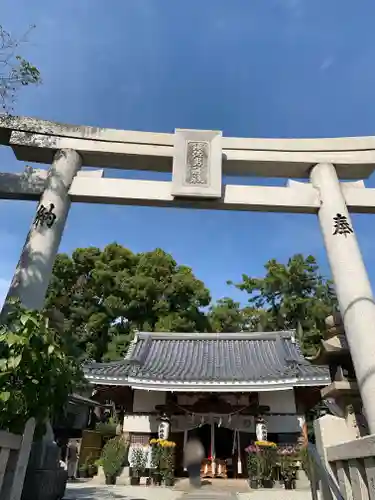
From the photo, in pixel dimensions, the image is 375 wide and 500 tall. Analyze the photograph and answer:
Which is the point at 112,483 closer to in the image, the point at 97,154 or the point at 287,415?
the point at 287,415

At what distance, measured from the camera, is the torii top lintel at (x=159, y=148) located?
232 inches

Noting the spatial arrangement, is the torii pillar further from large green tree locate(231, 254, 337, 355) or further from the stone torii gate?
large green tree locate(231, 254, 337, 355)

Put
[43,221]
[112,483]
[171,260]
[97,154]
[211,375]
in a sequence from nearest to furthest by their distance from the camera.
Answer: [43,221]
[97,154]
[112,483]
[211,375]
[171,260]

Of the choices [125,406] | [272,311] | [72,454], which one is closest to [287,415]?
[125,406]

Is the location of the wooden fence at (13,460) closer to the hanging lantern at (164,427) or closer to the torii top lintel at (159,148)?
the torii top lintel at (159,148)

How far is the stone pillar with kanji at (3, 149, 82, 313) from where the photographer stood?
15.8ft

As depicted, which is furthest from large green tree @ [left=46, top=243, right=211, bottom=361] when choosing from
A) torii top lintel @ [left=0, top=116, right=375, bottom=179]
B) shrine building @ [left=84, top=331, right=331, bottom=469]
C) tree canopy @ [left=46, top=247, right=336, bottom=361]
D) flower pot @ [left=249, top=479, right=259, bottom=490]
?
torii top lintel @ [left=0, top=116, right=375, bottom=179]

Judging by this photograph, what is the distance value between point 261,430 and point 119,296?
1351cm

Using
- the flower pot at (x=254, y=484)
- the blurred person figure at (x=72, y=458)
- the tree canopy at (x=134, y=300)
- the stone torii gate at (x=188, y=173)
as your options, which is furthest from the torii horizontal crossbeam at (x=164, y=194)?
the tree canopy at (x=134, y=300)

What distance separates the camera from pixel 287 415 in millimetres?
11945

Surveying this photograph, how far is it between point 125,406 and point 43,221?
900 centimetres

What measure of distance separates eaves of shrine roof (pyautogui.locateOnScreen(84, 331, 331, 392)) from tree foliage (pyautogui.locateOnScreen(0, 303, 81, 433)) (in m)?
8.11

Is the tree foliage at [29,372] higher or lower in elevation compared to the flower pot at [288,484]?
higher

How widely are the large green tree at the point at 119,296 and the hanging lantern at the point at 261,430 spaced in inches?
417
